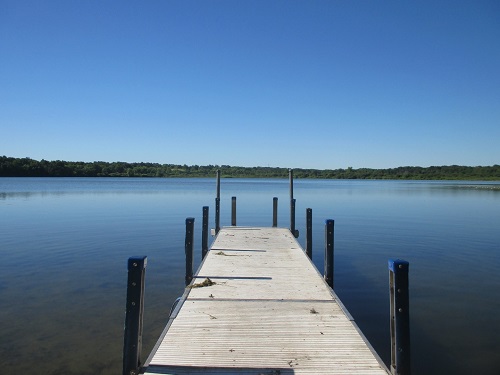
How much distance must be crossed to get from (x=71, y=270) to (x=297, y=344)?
868 centimetres

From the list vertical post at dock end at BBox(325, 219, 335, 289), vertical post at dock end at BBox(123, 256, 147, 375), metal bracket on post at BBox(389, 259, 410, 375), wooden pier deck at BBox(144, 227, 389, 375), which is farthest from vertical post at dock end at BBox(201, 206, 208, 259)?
metal bracket on post at BBox(389, 259, 410, 375)

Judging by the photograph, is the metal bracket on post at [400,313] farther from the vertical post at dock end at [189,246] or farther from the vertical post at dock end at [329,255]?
the vertical post at dock end at [189,246]

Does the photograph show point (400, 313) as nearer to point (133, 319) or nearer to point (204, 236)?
point (133, 319)

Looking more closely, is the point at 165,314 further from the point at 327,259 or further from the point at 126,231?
the point at 126,231

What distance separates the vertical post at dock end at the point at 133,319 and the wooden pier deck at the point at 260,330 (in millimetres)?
183

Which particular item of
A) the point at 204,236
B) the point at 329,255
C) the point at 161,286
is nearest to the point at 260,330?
the point at 329,255

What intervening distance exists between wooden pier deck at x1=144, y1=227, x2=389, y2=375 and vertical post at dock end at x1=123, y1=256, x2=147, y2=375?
0.60 feet

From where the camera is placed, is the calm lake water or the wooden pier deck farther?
the calm lake water

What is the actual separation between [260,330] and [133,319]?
1707 mm

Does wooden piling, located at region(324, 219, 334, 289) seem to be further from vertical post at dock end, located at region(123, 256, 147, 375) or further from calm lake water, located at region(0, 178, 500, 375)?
vertical post at dock end, located at region(123, 256, 147, 375)

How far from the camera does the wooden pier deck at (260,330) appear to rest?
4.37 m

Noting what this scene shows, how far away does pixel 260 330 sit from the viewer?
17.3ft

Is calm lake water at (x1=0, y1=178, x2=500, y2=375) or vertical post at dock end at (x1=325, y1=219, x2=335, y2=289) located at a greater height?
vertical post at dock end at (x1=325, y1=219, x2=335, y2=289)

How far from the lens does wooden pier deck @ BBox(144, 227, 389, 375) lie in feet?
14.3
